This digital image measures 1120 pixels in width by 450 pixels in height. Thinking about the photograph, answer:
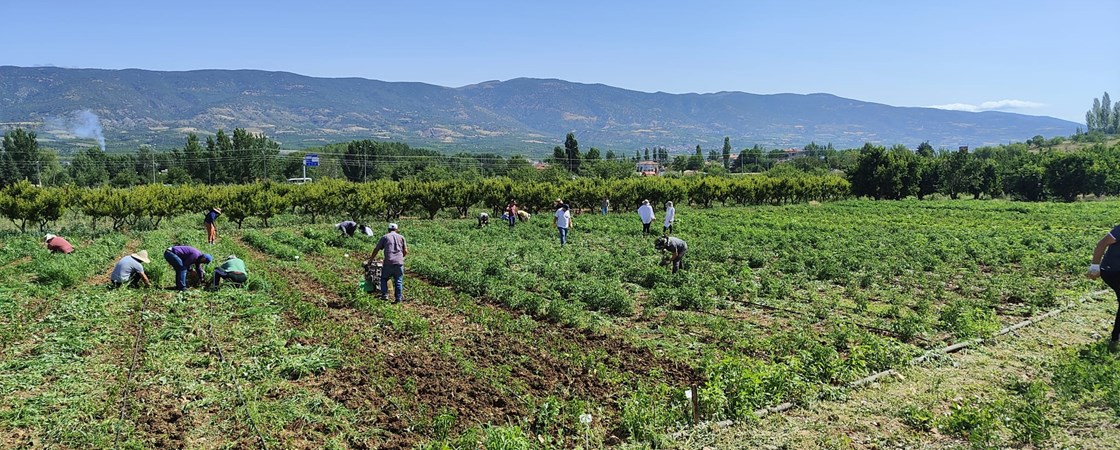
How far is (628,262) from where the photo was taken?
57.8ft

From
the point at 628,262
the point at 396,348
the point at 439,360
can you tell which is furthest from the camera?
the point at 628,262

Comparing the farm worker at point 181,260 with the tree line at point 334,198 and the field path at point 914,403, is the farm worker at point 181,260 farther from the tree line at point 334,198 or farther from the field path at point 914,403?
the tree line at point 334,198

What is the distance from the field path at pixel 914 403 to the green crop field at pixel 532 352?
0.05 m

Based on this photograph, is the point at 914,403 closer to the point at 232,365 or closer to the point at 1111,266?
the point at 1111,266

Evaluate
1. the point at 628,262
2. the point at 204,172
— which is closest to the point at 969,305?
the point at 628,262

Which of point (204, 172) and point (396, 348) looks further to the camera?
point (204, 172)

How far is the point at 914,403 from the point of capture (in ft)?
23.5

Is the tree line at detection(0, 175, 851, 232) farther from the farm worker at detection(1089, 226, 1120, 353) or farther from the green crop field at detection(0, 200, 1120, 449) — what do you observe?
the farm worker at detection(1089, 226, 1120, 353)

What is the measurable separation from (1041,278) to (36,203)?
126ft

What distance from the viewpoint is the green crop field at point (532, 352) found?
6668mm

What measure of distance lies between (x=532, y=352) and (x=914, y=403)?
16.8ft

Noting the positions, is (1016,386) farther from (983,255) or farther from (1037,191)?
(1037,191)

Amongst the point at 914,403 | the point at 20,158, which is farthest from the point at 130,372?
the point at 20,158

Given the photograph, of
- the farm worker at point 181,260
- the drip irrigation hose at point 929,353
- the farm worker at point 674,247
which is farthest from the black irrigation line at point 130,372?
the farm worker at point 674,247
